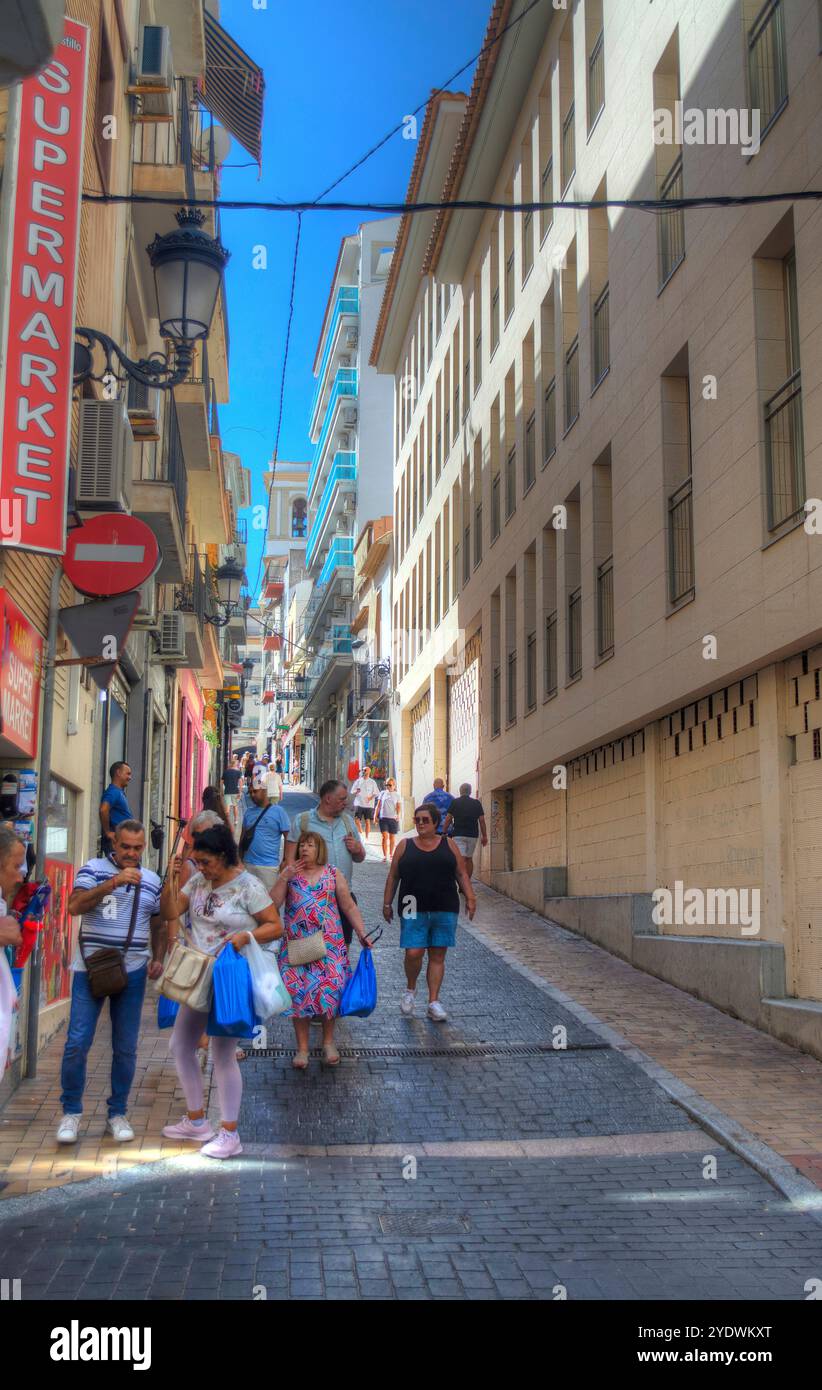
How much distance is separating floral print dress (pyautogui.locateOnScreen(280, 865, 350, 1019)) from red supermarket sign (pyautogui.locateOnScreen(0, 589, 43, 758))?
77.4 inches

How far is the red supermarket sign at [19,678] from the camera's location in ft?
25.3

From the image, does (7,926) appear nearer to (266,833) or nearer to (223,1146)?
(223,1146)

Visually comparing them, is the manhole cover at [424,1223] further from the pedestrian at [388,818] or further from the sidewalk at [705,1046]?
the pedestrian at [388,818]

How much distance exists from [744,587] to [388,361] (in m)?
32.3

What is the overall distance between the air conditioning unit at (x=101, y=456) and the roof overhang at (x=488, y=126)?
11507 mm

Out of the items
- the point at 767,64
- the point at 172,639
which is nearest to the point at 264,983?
the point at 767,64

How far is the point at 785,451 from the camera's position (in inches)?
426

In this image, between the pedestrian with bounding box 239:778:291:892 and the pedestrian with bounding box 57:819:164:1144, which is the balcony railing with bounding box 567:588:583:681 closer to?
the pedestrian with bounding box 239:778:291:892

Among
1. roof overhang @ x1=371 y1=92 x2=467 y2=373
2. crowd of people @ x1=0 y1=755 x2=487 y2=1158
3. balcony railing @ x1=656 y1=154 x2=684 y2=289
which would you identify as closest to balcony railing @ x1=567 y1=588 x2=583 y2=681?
balcony railing @ x1=656 y1=154 x2=684 y2=289

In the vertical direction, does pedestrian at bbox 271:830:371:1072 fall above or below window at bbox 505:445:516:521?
below

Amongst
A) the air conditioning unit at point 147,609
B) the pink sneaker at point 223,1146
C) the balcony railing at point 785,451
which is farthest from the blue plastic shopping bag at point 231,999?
the air conditioning unit at point 147,609

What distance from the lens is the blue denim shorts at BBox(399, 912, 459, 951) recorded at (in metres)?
10.8

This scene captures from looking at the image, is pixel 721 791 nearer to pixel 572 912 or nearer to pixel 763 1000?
pixel 763 1000

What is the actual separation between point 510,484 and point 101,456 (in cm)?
1322
